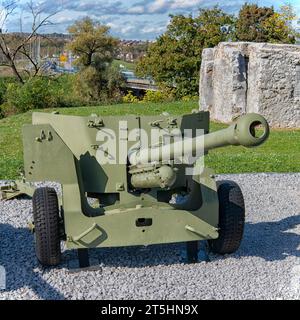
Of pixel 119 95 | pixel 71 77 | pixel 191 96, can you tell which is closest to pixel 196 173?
pixel 191 96

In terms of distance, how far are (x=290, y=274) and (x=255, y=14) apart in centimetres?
2327

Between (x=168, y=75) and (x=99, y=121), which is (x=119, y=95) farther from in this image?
(x=99, y=121)

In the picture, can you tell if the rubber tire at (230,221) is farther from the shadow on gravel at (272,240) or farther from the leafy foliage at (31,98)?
the leafy foliage at (31,98)

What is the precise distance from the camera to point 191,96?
23.9m

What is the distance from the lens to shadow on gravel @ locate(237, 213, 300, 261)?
5062 millimetres

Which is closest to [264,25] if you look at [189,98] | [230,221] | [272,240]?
[189,98]

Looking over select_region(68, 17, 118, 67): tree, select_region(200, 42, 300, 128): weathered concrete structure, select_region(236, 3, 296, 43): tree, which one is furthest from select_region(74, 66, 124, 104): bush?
select_region(200, 42, 300, 128): weathered concrete structure

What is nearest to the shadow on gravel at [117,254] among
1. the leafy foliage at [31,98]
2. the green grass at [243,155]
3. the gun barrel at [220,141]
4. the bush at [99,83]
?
the gun barrel at [220,141]

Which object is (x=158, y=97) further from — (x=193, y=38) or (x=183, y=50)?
(x=193, y=38)

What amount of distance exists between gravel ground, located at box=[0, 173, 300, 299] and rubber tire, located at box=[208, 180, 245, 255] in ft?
0.39

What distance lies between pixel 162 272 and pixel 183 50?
20062 mm

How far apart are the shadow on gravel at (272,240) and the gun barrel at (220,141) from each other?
4.62ft

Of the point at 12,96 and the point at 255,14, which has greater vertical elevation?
the point at 255,14

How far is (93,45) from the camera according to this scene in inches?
1061
